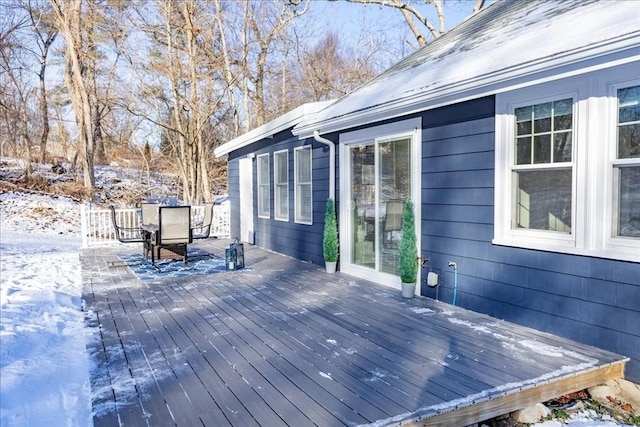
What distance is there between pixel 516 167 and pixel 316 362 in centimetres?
234

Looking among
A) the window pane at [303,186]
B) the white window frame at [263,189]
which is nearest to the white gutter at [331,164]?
the window pane at [303,186]

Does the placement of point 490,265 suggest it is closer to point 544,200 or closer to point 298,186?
point 544,200

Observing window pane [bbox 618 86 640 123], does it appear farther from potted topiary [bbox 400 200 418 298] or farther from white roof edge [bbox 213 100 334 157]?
white roof edge [bbox 213 100 334 157]

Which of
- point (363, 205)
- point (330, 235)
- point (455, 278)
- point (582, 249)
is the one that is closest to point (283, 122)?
point (330, 235)

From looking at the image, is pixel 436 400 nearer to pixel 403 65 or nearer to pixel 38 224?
pixel 403 65

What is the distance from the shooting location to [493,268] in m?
4.02

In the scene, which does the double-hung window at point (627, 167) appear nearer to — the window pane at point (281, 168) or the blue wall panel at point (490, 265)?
the blue wall panel at point (490, 265)

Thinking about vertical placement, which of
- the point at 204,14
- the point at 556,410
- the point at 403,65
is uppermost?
the point at 204,14

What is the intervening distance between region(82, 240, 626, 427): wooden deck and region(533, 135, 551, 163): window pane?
1409 mm

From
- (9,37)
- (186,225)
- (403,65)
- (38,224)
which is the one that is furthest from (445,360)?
(9,37)

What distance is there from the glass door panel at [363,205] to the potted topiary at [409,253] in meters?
0.89

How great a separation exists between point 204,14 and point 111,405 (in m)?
15.0

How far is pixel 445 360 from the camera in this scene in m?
3.06

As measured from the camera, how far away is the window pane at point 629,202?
3.03 m
